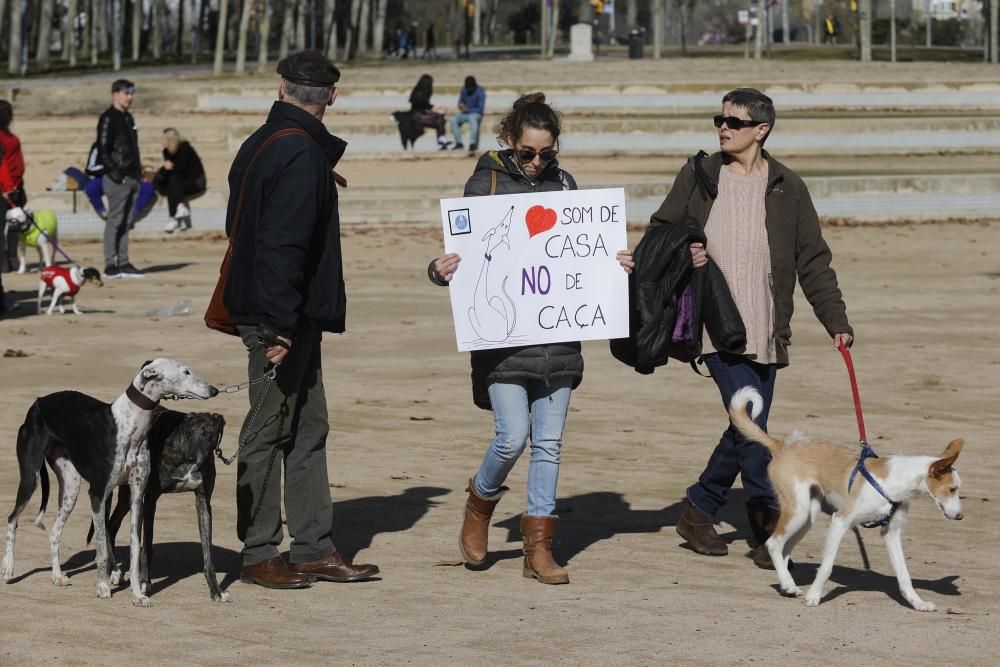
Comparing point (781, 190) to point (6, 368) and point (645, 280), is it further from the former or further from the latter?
point (6, 368)

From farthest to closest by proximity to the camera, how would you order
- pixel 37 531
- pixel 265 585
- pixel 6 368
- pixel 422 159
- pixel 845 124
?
pixel 845 124 < pixel 422 159 < pixel 6 368 < pixel 37 531 < pixel 265 585

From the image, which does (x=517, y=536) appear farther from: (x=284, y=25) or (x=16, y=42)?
(x=284, y=25)

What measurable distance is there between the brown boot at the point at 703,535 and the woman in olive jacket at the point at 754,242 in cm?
23

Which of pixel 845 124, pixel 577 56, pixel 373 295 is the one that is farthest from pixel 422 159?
pixel 577 56

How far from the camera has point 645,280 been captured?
7.30 metres

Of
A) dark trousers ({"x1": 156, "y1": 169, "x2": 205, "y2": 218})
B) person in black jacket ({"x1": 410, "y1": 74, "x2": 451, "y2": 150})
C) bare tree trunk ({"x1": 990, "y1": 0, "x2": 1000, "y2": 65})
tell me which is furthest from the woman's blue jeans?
bare tree trunk ({"x1": 990, "y1": 0, "x2": 1000, "y2": 65})

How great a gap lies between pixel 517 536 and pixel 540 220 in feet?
5.84

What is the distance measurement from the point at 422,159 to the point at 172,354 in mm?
21072

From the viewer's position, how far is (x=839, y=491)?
6.81 m

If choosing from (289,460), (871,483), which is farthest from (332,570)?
(871,483)

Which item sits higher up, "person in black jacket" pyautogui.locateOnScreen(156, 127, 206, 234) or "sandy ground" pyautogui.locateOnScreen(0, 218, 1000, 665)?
"person in black jacket" pyautogui.locateOnScreen(156, 127, 206, 234)

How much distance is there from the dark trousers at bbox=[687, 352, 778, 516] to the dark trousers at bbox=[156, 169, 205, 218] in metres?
16.7

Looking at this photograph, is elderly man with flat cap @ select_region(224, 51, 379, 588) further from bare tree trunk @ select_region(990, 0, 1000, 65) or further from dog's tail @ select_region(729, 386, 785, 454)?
bare tree trunk @ select_region(990, 0, 1000, 65)

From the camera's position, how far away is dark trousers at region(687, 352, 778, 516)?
24.3ft
